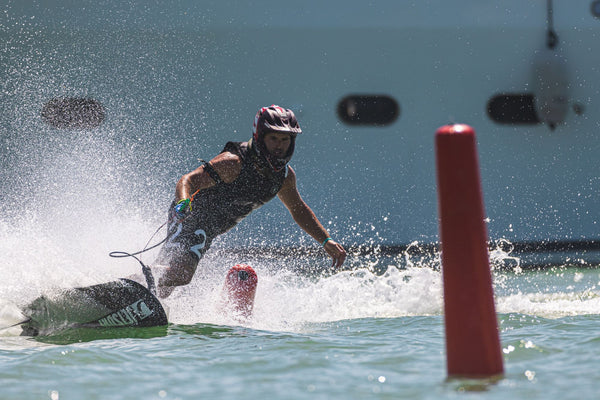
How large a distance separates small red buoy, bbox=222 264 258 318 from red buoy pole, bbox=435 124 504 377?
304cm

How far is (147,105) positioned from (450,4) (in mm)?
4920

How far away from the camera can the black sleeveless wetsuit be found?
18.2 feet

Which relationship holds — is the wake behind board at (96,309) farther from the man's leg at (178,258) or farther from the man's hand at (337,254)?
the man's hand at (337,254)

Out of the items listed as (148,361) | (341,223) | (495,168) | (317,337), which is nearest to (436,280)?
(317,337)

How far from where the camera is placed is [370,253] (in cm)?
1201

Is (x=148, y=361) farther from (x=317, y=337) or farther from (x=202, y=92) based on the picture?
(x=202, y=92)

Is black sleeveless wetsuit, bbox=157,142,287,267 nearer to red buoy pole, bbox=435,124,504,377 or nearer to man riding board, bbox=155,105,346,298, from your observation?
man riding board, bbox=155,105,346,298

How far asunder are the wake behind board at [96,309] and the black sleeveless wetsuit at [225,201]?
25.3 inches

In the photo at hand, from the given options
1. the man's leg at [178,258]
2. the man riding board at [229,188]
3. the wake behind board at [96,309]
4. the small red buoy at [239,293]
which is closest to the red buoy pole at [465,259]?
the wake behind board at [96,309]

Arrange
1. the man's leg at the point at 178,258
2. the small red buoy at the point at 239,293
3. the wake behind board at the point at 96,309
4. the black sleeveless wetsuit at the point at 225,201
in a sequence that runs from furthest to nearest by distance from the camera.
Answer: the small red buoy at the point at 239,293, the black sleeveless wetsuit at the point at 225,201, the man's leg at the point at 178,258, the wake behind board at the point at 96,309

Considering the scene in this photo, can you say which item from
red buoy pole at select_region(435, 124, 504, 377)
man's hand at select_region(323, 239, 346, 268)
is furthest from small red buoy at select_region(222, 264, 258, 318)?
red buoy pole at select_region(435, 124, 504, 377)

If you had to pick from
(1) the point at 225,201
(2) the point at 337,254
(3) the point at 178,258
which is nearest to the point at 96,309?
(3) the point at 178,258

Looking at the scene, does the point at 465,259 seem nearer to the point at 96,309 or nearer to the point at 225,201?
the point at 96,309

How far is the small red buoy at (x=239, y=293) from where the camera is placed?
569cm
